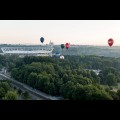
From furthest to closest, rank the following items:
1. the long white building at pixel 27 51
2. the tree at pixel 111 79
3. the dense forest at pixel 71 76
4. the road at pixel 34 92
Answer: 1. the long white building at pixel 27 51
2. the tree at pixel 111 79
3. the road at pixel 34 92
4. the dense forest at pixel 71 76

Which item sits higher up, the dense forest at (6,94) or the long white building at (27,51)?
the long white building at (27,51)

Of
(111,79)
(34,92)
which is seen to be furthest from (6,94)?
(111,79)

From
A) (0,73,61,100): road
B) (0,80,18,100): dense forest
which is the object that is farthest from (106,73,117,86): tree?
(0,80,18,100): dense forest

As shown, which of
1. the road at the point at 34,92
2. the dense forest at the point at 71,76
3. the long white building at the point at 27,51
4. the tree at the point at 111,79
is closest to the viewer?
the dense forest at the point at 71,76

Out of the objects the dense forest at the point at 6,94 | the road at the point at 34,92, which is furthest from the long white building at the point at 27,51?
the dense forest at the point at 6,94

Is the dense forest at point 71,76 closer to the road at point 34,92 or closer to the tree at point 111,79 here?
the tree at point 111,79

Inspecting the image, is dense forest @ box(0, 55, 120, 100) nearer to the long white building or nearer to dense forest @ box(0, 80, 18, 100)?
the long white building

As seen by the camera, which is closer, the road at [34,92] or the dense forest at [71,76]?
the dense forest at [71,76]
